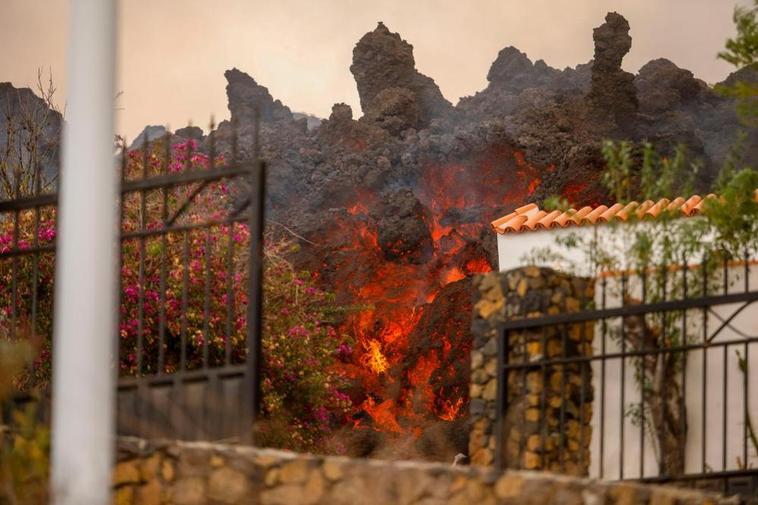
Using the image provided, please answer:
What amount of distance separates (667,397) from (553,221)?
2.65m

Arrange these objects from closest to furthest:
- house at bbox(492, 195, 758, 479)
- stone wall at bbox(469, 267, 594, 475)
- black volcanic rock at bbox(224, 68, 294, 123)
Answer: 1. stone wall at bbox(469, 267, 594, 475)
2. house at bbox(492, 195, 758, 479)
3. black volcanic rock at bbox(224, 68, 294, 123)

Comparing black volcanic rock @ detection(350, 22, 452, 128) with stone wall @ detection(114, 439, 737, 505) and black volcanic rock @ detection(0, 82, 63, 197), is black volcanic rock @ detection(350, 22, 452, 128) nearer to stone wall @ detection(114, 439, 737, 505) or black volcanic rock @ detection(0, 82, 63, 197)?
black volcanic rock @ detection(0, 82, 63, 197)

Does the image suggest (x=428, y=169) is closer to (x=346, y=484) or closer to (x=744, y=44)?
(x=744, y=44)

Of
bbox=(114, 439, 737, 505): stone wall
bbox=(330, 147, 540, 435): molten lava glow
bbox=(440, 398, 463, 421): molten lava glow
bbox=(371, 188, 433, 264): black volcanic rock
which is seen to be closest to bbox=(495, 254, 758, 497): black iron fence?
bbox=(114, 439, 737, 505): stone wall

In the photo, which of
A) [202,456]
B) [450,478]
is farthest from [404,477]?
[202,456]

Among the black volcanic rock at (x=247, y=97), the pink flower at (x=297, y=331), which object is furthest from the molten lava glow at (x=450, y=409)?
the black volcanic rock at (x=247, y=97)

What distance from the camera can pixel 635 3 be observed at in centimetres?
3123

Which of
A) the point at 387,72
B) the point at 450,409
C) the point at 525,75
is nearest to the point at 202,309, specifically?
the point at 450,409

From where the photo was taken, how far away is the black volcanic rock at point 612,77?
29.0 m

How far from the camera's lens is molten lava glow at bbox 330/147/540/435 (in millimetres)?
20703

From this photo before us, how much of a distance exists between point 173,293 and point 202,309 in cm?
31

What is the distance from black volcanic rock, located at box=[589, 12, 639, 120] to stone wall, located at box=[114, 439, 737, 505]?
23.7 meters

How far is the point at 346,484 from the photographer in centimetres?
582

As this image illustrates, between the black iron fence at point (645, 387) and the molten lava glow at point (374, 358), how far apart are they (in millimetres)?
12674
